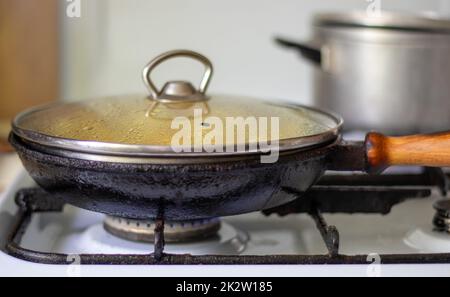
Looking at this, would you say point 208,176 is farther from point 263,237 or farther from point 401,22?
point 401,22

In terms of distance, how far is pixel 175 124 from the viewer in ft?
2.37

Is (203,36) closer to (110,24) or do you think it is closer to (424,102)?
(110,24)

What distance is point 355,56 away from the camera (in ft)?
3.59

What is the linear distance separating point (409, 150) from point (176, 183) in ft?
0.78

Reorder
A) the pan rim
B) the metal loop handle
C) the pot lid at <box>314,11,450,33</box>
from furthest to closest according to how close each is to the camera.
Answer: the pot lid at <box>314,11,450,33</box> → the metal loop handle → the pan rim

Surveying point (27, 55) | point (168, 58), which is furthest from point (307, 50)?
point (27, 55)

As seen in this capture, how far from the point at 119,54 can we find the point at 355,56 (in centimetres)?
43

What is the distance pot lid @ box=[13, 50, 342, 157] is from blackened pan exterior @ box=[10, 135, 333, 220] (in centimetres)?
1

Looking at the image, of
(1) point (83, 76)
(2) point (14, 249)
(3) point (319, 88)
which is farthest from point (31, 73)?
(2) point (14, 249)

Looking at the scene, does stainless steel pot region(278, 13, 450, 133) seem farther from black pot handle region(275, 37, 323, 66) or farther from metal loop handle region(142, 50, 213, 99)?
metal loop handle region(142, 50, 213, 99)

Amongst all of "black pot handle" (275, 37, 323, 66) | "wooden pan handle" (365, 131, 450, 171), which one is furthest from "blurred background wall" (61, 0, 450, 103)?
"wooden pan handle" (365, 131, 450, 171)

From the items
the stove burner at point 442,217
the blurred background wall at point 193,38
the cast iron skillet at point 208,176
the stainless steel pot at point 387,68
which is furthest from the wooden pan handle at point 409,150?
the blurred background wall at point 193,38

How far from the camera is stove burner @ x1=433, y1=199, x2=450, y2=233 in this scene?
82 cm
